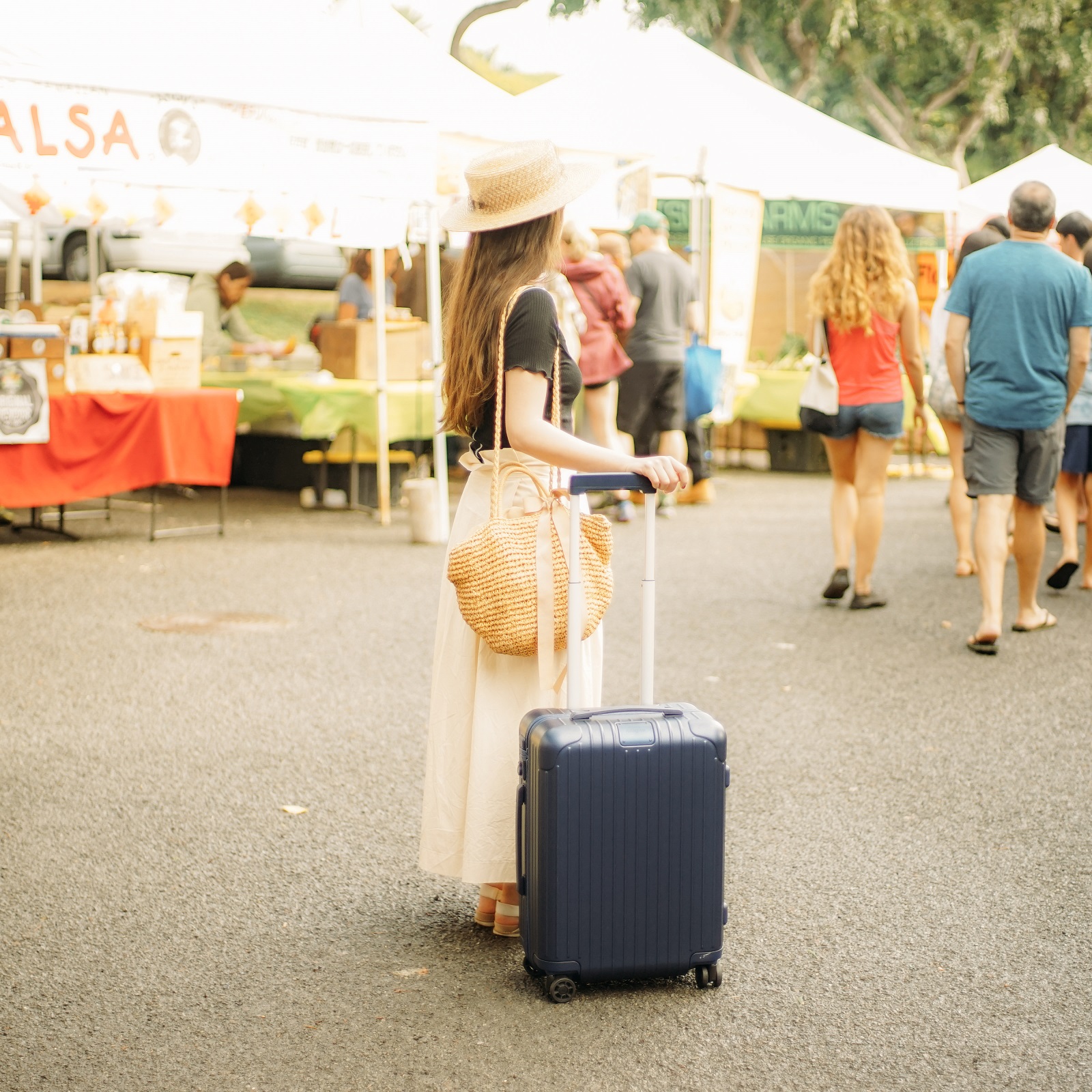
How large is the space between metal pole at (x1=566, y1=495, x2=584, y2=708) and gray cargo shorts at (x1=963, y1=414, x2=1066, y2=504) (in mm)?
4035

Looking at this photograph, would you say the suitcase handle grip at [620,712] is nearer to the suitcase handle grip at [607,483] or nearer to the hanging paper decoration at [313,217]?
the suitcase handle grip at [607,483]

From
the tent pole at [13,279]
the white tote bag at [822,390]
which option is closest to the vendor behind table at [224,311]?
the tent pole at [13,279]

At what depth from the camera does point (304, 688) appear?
20.6 ft

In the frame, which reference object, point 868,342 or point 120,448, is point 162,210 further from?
point 868,342

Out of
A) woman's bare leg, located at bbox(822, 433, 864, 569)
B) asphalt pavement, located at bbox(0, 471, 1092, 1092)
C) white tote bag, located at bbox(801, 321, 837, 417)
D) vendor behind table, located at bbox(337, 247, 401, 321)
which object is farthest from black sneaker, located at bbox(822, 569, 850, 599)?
vendor behind table, located at bbox(337, 247, 401, 321)

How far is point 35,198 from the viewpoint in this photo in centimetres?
818

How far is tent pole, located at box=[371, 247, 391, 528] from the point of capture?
10492 millimetres

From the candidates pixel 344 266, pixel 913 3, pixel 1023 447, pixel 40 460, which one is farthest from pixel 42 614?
pixel 913 3

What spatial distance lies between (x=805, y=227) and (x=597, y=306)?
713 centimetres

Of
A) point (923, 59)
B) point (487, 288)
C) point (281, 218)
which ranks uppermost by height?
point (923, 59)

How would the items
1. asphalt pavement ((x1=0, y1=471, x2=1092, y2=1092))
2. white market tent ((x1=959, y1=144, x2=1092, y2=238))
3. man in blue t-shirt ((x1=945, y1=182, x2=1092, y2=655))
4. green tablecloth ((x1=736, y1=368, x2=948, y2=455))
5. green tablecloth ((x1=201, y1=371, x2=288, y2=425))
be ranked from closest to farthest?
1. asphalt pavement ((x1=0, y1=471, x2=1092, y2=1092))
2. man in blue t-shirt ((x1=945, y1=182, x2=1092, y2=655))
3. green tablecloth ((x1=201, y1=371, x2=288, y2=425))
4. green tablecloth ((x1=736, y1=368, x2=948, y2=455))
5. white market tent ((x1=959, y1=144, x2=1092, y2=238))

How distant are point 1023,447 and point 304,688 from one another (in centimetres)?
353

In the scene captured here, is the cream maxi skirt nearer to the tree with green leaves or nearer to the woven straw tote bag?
the woven straw tote bag

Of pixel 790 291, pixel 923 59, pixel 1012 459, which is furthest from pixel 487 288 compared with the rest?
pixel 923 59
